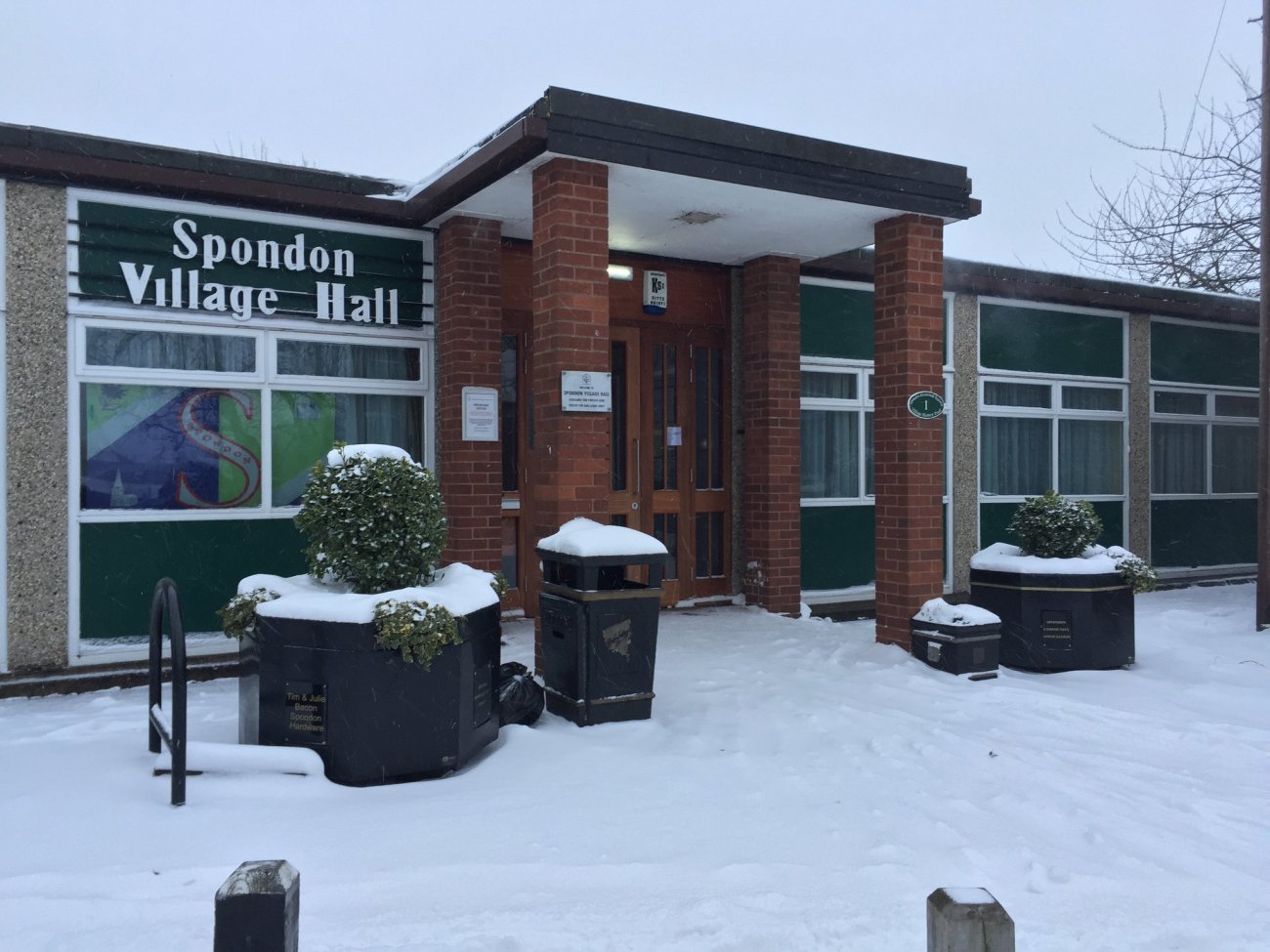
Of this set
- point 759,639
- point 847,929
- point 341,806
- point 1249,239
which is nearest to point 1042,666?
point 759,639

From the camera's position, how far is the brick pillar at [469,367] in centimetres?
707

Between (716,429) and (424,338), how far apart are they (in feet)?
9.47

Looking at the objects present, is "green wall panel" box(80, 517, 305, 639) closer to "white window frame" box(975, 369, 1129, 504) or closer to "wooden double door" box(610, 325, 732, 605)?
"wooden double door" box(610, 325, 732, 605)

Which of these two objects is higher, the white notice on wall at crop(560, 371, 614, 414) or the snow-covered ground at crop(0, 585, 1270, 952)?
the white notice on wall at crop(560, 371, 614, 414)

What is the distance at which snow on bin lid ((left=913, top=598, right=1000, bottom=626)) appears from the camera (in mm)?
6422

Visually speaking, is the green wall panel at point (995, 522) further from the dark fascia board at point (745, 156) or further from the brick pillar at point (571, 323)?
the brick pillar at point (571, 323)

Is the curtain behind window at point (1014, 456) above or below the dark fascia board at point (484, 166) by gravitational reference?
below

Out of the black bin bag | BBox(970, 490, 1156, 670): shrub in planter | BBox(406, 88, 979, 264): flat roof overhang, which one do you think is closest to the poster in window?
BBox(406, 88, 979, 264): flat roof overhang

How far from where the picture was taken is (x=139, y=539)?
631 cm

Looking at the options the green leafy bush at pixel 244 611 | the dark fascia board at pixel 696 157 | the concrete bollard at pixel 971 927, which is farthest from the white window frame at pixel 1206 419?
the concrete bollard at pixel 971 927

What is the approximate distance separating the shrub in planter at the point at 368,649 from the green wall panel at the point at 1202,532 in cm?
974

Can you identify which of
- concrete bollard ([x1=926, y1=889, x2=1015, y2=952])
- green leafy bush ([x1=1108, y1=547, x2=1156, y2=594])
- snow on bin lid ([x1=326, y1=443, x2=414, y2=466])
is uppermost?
snow on bin lid ([x1=326, y1=443, x2=414, y2=466])

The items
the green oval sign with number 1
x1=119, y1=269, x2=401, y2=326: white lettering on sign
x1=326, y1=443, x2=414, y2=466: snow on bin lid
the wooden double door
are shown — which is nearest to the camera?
x1=326, y1=443, x2=414, y2=466: snow on bin lid

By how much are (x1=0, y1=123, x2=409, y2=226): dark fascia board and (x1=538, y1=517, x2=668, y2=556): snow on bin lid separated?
316 centimetres
